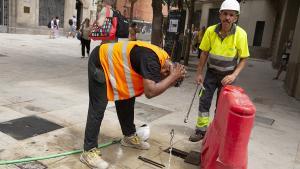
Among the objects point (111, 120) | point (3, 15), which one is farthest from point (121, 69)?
point (3, 15)

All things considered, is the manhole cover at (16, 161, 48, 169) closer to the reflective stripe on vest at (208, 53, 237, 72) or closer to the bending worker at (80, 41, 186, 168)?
the bending worker at (80, 41, 186, 168)

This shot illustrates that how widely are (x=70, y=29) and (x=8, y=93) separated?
21.6 m

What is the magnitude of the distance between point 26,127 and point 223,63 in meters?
2.70

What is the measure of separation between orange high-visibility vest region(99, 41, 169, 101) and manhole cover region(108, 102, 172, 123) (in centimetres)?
197

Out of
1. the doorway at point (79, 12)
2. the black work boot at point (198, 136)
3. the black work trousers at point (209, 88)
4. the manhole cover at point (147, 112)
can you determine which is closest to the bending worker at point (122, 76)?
the black work trousers at point (209, 88)

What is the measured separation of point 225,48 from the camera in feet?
13.8

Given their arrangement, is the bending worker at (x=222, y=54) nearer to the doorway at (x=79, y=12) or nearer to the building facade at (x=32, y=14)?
the building facade at (x=32, y=14)

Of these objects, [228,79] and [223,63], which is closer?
[228,79]

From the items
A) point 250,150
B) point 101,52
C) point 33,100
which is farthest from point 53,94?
point 250,150

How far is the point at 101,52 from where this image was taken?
330 cm

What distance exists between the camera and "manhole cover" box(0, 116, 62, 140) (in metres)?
4.08

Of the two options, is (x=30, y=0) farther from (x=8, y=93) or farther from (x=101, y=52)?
(x=101, y=52)

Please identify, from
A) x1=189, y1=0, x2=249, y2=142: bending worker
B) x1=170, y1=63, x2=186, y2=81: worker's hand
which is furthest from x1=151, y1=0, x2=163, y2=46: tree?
x1=170, y1=63, x2=186, y2=81: worker's hand

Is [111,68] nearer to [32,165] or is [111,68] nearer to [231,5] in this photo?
[32,165]
